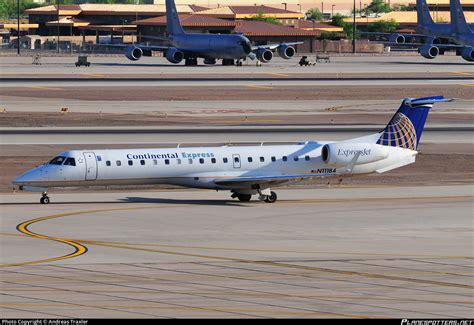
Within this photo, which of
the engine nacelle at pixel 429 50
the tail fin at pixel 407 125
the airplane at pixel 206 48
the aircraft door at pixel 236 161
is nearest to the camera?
the aircraft door at pixel 236 161

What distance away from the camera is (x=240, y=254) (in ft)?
140

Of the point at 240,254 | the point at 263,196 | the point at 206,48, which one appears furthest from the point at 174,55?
the point at 240,254

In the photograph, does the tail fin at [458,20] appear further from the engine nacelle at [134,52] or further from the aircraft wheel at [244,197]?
the aircraft wheel at [244,197]

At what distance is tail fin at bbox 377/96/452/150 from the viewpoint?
59594mm

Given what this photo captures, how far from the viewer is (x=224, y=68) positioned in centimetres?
16762

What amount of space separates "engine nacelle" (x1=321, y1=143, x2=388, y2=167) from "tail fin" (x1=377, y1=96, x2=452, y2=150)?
2.91ft

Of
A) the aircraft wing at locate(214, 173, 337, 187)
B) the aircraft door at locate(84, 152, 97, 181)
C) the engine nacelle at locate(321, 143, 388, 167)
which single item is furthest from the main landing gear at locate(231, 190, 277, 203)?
the aircraft door at locate(84, 152, 97, 181)

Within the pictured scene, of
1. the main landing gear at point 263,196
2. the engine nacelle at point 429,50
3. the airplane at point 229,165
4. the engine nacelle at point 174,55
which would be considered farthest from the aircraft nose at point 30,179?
the engine nacelle at point 429,50

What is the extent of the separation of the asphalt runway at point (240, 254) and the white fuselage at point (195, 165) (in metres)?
1.39

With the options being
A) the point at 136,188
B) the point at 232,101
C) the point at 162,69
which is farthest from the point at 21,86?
the point at 136,188

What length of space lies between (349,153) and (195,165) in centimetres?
771

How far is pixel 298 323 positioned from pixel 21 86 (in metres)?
104

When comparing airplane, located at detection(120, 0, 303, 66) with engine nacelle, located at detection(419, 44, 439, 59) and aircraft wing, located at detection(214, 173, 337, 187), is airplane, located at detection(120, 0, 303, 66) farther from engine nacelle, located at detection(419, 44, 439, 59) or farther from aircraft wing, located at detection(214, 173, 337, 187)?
aircraft wing, located at detection(214, 173, 337, 187)

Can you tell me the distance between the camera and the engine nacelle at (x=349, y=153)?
189ft
